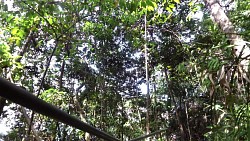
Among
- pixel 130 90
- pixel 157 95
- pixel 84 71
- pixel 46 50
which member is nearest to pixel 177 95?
pixel 157 95

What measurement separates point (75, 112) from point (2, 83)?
19.2ft

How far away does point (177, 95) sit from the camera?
6.70 metres

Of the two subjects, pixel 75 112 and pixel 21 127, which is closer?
pixel 75 112

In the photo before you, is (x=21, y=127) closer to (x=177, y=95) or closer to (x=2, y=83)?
(x=177, y=95)

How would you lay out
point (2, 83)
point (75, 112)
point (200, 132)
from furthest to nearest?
point (200, 132) < point (75, 112) < point (2, 83)

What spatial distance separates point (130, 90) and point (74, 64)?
1618 millimetres

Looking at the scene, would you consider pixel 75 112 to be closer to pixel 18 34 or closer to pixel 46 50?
pixel 46 50

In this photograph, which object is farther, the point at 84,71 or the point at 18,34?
the point at 84,71

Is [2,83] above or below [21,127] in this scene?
below

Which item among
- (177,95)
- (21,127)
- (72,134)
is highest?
(177,95)

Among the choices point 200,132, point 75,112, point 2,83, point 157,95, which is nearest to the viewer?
point 2,83

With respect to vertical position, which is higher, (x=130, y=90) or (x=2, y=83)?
(x=130, y=90)

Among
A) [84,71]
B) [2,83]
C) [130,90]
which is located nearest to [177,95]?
[130,90]

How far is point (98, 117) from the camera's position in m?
6.66
